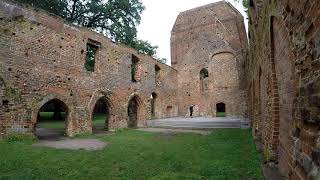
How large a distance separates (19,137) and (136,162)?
5.87 m

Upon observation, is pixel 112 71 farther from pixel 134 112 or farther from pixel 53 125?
pixel 53 125

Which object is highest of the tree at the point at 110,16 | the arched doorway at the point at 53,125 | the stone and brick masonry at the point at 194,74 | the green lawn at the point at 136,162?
the tree at the point at 110,16

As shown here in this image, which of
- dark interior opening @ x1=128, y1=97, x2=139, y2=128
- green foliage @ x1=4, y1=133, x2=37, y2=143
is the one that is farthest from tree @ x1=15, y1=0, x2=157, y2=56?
green foliage @ x1=4, y1=133, x2=37, y2=143

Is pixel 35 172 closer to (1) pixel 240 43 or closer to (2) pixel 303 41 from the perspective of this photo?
(2) pixel 303 41

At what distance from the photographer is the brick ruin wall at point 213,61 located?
76.1 feet

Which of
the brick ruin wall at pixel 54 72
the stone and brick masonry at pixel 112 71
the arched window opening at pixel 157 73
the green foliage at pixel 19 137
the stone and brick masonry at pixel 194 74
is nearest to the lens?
the stone and brick masonry at pixel 194 74

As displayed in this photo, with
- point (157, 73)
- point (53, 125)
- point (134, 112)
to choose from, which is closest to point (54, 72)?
point (134, 112)

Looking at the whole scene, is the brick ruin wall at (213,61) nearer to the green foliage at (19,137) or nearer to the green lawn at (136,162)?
the green lawn at (136,162)

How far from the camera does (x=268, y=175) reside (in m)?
4.75

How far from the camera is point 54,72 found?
12.2 metres

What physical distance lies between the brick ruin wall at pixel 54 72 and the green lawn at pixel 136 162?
84.7 inches

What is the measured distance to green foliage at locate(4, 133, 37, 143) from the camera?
10.2m

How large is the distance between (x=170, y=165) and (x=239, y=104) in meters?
17.3

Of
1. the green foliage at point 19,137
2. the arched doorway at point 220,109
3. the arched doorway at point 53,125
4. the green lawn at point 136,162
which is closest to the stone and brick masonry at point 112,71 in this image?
the green foliage at point 19,137
